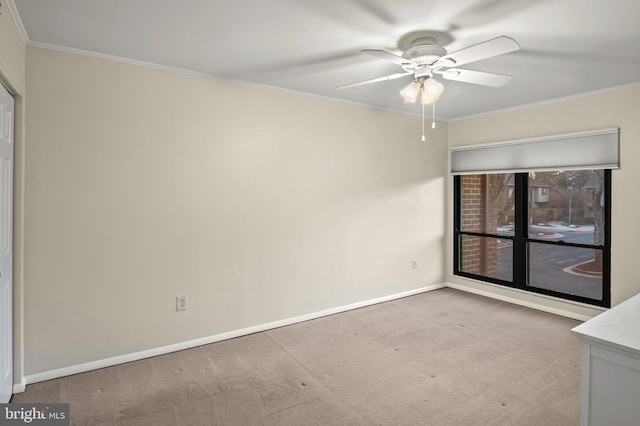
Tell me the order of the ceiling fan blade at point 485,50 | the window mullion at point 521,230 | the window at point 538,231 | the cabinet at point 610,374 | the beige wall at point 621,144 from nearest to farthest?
1. the cabinet at point 610,374
2. the ceiling fan blade at point 485,50
3. the beige wall at point 621,144
4. the window at point 538,231
5. the window mullion at point 521,230

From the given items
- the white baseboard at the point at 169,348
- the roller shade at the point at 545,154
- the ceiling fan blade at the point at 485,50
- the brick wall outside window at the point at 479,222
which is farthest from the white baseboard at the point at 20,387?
the roller shade at the point at 545,154

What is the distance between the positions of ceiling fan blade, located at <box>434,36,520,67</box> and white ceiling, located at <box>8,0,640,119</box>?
0.63 ft

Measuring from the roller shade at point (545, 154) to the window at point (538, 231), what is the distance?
14 cm

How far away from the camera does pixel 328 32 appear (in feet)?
7.80

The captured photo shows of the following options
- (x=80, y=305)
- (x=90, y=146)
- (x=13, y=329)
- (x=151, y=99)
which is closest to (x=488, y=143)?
(x=151, y=99)

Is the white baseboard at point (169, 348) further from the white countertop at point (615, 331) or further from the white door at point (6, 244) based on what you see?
the white countertop at point (615, 331)

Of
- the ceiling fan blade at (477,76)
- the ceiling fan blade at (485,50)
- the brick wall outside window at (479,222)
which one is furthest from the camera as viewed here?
the brick wall outside window at (479,222)

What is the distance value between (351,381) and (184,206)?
1.93 meters

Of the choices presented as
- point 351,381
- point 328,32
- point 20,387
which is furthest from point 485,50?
point 20,387

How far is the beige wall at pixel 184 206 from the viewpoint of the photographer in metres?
2.62

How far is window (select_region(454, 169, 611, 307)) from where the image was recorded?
386cm

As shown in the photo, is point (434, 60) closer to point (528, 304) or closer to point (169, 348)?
point (169, 348)

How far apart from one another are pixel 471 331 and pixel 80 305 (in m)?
3.35

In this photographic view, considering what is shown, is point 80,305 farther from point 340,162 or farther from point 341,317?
point 340,162
